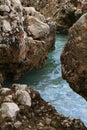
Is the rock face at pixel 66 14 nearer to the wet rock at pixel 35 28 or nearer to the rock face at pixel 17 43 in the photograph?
the wet rock at pixel 35 28

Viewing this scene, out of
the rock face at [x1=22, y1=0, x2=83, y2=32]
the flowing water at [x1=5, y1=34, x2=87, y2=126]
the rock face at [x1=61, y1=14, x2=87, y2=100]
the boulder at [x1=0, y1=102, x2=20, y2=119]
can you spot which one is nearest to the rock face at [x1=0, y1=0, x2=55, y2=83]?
the flowing water at [x1=5, y1=34, x2=87, y2=126]

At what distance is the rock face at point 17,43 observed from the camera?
659 inches

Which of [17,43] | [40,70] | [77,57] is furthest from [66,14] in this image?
[77,57]

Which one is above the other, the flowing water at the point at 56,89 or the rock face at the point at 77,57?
the rock face at the point at 77,57

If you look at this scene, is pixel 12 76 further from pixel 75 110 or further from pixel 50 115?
pixel 50 115

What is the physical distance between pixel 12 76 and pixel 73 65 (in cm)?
909

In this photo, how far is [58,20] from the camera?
116ft

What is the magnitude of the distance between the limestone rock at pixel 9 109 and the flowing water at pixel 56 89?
12.3ft

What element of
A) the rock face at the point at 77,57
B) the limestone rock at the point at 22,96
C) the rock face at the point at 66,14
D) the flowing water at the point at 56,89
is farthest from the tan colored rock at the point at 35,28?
the rock face at the point at 66,14

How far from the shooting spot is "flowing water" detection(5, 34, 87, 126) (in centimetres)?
1437

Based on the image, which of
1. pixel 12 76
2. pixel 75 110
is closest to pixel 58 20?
pixel 12 76

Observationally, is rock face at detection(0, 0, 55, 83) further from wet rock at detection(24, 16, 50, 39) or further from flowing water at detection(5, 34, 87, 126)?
flowing water at detection(5, 34, 87, 126)

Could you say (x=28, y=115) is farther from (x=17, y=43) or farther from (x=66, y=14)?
(x=66, y=14)

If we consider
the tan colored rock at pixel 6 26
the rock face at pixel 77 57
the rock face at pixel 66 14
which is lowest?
the rock face at pixel 66 14
